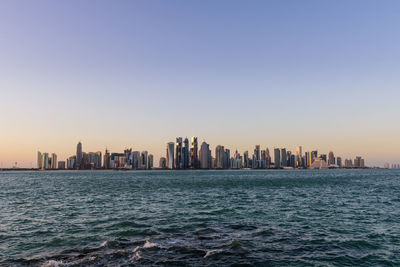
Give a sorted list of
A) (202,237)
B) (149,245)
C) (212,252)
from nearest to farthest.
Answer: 1. (212,252)
2. (149,245)
3. (202,237)

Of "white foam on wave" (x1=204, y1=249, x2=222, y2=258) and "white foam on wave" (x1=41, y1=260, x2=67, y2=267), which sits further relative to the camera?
"white foam on wave" (x1=204, y1=249, x2=222, y2=258)

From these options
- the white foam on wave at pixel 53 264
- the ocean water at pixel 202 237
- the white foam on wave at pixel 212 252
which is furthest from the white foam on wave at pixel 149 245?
the white foam on wave at pixel 53 264

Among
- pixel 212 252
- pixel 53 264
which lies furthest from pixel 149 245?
pixel 53 264

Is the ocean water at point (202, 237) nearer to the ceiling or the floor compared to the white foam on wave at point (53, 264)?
nearer to the floor

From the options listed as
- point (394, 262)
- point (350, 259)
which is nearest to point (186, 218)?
point (350, 259)

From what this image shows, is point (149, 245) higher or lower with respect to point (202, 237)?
higher

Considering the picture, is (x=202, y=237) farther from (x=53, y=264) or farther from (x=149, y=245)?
(x=53, y=264)

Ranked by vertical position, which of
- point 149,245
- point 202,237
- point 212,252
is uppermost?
point 212,252

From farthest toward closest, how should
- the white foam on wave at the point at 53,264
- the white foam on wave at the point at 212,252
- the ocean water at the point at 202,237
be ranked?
1. the white foam on wave at the point at 212,252
2. the ocean water at the point at 202,237
3. the white foam on wave at the point at 53,264

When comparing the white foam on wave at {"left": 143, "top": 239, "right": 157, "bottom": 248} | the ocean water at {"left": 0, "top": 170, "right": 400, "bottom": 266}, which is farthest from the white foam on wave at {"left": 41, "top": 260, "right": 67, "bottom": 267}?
the white foam on wave at {"left": 143, "top": 239, "right": 157, "bottom": 248}

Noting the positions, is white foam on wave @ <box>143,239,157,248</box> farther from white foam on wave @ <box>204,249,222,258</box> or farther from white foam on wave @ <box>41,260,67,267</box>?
white foam on wave @ <box>41,260,67,267</box>

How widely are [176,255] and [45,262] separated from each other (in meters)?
9.12

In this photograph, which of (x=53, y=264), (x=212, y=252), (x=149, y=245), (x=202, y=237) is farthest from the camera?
(x=202, y=237)

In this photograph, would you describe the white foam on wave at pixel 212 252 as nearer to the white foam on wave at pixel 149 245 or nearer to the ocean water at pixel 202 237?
the ocean water at pixel 202 237
